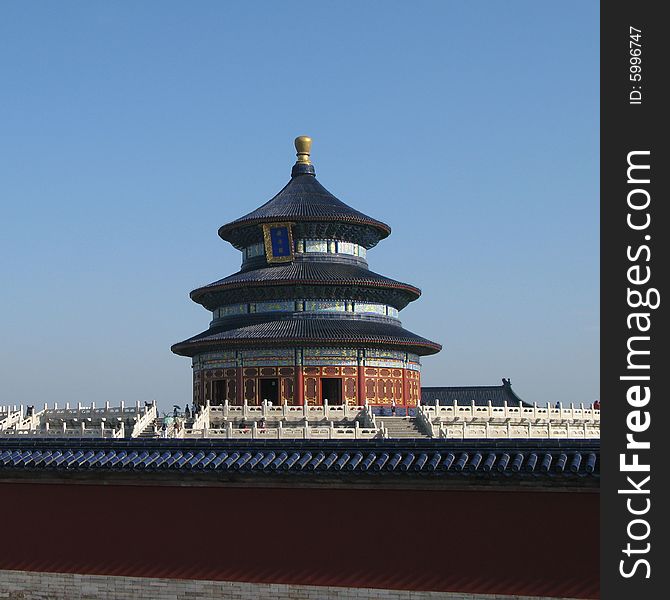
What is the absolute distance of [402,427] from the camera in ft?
157

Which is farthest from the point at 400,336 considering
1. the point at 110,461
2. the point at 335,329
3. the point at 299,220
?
the point at 110,461

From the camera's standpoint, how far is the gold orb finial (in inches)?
2650

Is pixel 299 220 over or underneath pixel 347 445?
over

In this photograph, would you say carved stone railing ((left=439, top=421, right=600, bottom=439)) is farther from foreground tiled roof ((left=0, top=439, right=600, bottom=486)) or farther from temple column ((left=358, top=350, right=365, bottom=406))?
foreground tiled roof ((left=0, top=439, right=600, bottom=486))

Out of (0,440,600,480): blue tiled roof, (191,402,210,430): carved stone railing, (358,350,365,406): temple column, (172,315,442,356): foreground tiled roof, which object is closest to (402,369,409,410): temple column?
(172,315,442,356): foreground tiled roof

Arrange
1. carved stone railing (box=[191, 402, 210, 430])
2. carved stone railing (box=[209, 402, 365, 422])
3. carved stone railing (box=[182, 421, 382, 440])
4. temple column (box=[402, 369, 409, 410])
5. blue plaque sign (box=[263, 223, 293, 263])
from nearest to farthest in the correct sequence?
carved stone railing (box=[182, 421, 382, 440]) < carved stone railing (box=[191, 402, 210, 430]) < carved stone railing (box=[209, 402, 365, 422]) < temple column (box=[402, 369, 409, 410]) < blue plaque sign (box=[263, 223, 293, 263])

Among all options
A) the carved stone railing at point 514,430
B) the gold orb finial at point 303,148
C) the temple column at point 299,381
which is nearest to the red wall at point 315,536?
the carved stone railing at point 514,430

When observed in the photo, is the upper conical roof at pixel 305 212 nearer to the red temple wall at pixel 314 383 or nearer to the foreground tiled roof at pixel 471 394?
the red temple wall at pixel 314 383

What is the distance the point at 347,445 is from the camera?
20547mm

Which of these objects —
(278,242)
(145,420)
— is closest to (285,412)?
(145,420)

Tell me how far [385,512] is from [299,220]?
41.6 meters

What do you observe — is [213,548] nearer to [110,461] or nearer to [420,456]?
[110,461]

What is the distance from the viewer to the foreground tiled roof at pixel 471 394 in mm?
79125

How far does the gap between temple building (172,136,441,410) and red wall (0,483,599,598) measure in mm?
33527
